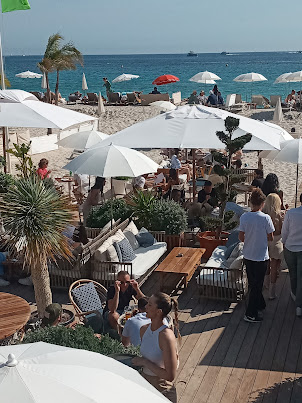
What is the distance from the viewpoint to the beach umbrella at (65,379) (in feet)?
9.62

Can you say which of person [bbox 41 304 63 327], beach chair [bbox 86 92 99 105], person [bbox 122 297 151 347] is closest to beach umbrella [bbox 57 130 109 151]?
person [bbox 41 304 63 327]

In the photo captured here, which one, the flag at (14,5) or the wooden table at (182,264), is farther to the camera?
the flag at (14,5)

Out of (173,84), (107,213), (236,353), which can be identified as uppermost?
(173,84)

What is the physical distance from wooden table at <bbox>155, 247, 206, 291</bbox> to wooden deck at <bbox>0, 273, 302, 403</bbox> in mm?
282

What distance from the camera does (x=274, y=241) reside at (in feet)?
24.7

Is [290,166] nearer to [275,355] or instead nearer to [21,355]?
[275,355]

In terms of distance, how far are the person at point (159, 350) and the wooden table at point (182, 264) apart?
10.3 feet

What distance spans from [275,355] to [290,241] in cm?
139

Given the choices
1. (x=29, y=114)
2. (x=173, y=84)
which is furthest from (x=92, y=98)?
(x=173, y=84)

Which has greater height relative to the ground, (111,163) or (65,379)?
(111,163)

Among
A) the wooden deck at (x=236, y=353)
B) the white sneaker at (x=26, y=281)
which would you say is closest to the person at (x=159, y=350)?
the wooden deck at (x=236, y=353)

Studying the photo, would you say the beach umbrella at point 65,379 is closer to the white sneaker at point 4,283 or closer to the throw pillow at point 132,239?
the white sneaker at point 4,283

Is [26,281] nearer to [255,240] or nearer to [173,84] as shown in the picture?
[255,240]

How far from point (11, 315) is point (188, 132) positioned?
456 centimetres
